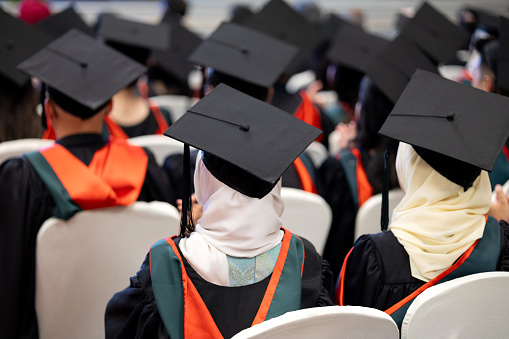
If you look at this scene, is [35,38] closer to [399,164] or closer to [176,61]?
[176,61]

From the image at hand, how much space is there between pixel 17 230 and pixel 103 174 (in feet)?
1.24

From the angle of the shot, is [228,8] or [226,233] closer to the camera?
[226,233]

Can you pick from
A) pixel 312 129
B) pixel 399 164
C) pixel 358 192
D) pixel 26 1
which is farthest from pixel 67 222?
pixel 26 1

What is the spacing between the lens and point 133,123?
136 inches

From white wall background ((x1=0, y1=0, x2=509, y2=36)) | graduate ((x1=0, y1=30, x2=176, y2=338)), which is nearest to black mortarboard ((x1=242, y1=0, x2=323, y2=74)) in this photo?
graduate ((x1=0, y1=30, x2=176, y2=338))

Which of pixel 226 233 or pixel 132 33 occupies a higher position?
pixel 226 233

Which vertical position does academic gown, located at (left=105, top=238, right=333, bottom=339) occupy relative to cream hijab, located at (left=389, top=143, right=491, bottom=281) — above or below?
below

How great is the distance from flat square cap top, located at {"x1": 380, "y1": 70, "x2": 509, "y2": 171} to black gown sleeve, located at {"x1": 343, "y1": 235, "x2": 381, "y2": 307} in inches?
14.2

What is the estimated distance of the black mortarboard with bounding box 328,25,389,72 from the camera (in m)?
4.43

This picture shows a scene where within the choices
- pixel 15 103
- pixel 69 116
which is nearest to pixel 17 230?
pixel 69 116

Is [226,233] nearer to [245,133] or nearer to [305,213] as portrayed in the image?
[245,133]

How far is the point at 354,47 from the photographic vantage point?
449 cm

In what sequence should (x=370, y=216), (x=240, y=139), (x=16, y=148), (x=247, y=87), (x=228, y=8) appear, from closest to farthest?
(x=240, y=139), (x=370, y=216), (x=16, y=148), (x=247, y=87), (x=228, y=8)

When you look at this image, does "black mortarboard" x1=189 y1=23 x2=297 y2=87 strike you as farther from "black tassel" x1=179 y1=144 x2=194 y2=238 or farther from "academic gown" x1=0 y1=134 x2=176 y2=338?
"black tassel" x1=179 y1=144 x2=194 y2=238
